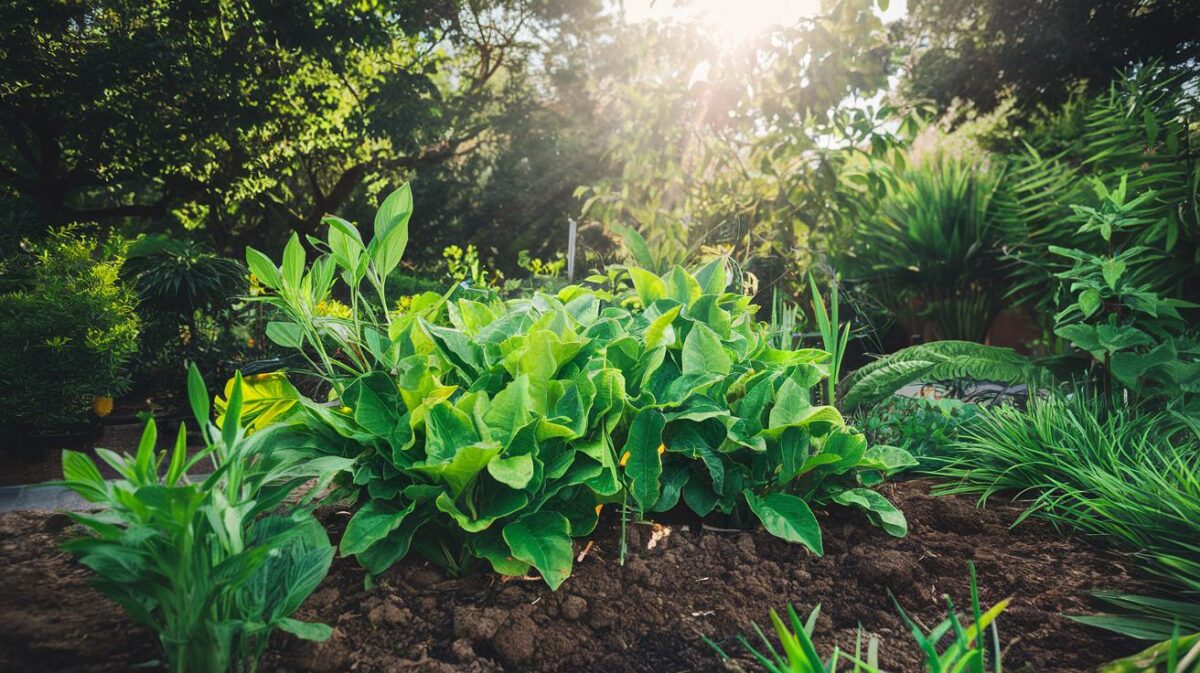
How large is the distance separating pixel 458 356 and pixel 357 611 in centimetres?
57

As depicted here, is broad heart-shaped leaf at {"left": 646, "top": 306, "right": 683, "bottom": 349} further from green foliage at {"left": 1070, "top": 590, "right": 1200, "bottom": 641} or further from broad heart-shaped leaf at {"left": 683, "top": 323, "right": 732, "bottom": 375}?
green foliage at {"left": 1070, "top": 590, "right": 1200, "bottom": 641}

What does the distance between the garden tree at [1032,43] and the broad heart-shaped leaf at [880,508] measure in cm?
639

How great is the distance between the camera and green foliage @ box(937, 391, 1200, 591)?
4.33ft

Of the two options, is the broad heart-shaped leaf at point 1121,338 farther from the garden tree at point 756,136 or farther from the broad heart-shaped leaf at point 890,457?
the garden tree at point 756,136

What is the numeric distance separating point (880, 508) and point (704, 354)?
0.53 metres

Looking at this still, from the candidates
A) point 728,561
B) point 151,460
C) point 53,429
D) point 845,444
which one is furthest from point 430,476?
point 53,429

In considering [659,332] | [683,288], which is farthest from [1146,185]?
[659,332]

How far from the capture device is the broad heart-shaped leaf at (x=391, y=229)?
55.1 inches

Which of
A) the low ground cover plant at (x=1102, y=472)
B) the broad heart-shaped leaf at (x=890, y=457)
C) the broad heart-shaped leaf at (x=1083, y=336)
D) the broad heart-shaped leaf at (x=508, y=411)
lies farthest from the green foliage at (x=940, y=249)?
the broad heart-shaped leaf at (x=508, y=411)

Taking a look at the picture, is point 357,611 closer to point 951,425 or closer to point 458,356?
point 458,356

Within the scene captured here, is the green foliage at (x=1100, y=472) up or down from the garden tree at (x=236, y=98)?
down

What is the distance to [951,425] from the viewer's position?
2250 millimetres

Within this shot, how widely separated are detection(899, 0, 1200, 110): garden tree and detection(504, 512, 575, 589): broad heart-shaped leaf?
6864mm

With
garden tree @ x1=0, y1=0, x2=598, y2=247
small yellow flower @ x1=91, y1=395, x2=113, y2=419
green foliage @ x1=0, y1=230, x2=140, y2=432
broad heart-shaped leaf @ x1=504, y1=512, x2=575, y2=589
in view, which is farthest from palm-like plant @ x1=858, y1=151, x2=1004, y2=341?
garden tree @ x1=0, y1=0, x2=598, y2=247
